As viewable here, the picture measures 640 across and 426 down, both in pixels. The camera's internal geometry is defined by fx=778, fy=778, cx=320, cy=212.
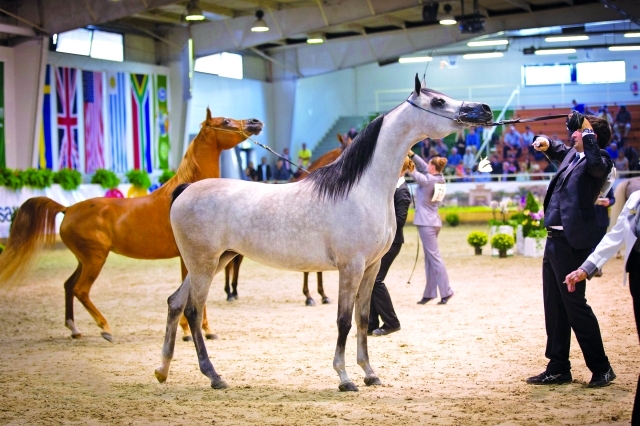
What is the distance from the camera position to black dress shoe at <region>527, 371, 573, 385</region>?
5809 millimetres

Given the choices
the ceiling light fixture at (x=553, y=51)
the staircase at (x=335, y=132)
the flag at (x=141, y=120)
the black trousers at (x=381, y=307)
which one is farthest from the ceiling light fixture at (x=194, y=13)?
the ceiling light fixture at (x=553, y=51)

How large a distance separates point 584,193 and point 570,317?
35.5 inches

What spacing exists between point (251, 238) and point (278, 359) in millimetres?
1514

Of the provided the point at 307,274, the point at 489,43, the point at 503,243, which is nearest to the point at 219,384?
the point at 307,274

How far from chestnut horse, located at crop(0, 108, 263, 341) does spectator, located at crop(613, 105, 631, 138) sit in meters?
23.6

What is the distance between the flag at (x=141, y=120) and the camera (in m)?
24.4

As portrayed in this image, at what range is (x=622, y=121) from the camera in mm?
29109

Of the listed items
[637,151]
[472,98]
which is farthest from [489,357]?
[472,98]

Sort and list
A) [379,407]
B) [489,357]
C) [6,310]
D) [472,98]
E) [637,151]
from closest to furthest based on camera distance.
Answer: [379,407]
[489,357]
[6,310]
[637,151]
[472,98]

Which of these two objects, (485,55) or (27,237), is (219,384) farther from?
(485,55)

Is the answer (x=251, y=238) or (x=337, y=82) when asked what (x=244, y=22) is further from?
(x=251, y=238)

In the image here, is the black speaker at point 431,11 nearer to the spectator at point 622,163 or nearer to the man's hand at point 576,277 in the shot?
the spectator at point 622,163

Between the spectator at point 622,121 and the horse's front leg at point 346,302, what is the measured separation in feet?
84.0

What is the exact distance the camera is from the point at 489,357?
22.4 feet
